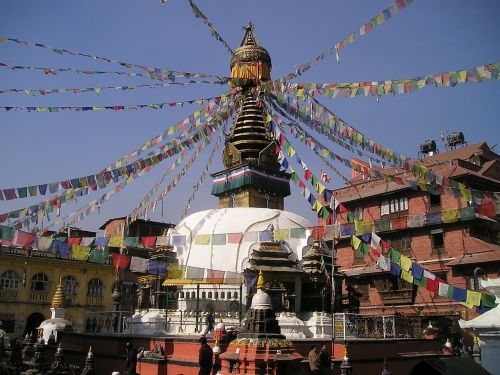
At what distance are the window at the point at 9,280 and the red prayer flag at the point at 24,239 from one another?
18.7 m

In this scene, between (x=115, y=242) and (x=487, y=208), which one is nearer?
(x=487, y=208)

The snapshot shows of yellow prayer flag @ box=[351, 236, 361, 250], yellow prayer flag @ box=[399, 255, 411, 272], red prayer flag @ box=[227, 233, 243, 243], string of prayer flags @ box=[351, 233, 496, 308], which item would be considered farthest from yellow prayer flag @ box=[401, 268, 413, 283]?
red prayer flag @ box=[227, 233, 243, 243]

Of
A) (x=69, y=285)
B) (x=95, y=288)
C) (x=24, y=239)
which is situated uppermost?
(x=24, y=239)

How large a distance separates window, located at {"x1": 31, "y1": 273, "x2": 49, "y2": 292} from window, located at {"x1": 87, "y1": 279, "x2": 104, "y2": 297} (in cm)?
298

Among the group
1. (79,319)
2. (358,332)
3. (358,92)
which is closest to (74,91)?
(358,92)

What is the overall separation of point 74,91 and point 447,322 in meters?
19.1

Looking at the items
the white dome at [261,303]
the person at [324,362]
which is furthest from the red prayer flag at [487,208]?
the white dome at [261,303]

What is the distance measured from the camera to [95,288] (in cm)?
3406

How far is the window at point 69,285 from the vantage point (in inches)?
1281

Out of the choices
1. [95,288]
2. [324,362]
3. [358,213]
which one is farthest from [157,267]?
[95,288]

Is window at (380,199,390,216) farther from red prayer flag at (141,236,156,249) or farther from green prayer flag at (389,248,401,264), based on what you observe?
red prayer flag at (141,236,156,249)

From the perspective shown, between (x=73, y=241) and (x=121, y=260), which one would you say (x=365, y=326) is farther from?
(x=73, y=241)

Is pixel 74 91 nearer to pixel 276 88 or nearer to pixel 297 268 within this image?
pixel 276 88

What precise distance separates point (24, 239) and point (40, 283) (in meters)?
19.6
